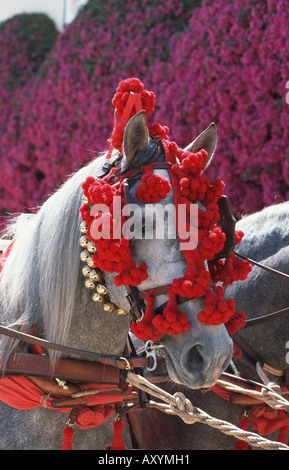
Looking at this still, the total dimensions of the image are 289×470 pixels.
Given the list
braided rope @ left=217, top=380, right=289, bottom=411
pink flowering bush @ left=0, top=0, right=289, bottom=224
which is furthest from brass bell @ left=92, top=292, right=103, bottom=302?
pink flowering bush @ left=0, top=0, right=289, bottom=224

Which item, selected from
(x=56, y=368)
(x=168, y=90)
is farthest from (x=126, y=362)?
(x=168, y=90)

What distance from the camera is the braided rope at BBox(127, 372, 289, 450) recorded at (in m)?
1.86

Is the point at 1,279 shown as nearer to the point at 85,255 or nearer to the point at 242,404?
the point at 85,255

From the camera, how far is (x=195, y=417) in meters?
1.87

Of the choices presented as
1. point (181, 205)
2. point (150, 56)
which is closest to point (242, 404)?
point (181, 205)

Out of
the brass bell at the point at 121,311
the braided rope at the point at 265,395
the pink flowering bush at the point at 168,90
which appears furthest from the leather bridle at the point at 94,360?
the pink flowering bush at the point at 168,90

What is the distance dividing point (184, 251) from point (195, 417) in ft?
1.87

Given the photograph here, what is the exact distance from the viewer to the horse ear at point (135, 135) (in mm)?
1686

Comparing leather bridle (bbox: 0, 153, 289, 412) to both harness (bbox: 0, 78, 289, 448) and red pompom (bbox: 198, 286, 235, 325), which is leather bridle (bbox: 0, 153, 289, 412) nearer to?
A: harness (bbox: 0, 78, 289, 448)

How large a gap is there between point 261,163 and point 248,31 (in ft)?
3.28

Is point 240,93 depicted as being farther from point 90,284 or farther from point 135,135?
point 90,284

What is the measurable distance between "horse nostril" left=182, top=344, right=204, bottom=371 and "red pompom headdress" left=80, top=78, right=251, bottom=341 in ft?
0.24

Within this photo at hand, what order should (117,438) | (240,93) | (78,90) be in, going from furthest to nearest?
(78,90), (240,93), (117,438)

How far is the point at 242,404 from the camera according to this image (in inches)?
90.0
